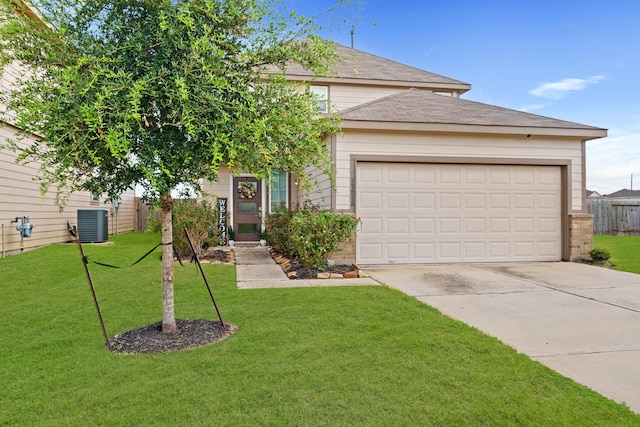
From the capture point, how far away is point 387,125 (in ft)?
28.6

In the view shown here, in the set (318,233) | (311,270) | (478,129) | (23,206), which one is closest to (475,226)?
(478,129)

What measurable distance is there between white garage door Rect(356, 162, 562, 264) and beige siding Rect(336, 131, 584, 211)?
27cm

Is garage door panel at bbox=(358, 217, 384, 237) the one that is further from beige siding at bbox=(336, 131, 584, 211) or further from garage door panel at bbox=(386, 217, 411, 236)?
beige siding at bbox=(336, 131, 584, 211)

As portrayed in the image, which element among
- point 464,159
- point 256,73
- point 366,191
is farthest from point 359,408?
point 464,159

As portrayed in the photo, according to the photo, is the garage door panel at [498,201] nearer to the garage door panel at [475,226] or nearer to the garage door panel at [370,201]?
the garage door panel at [475,226]

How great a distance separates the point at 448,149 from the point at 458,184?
81 cm

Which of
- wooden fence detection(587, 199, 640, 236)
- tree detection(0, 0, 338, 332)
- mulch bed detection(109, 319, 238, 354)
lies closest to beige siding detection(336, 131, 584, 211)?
tree detection(0, 0, 338, 332)

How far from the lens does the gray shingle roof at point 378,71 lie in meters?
13.5

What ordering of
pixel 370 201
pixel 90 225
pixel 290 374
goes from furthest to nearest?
pixel 90 225 < pixel 370 201 < pixel 290 374

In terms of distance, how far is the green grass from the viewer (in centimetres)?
277

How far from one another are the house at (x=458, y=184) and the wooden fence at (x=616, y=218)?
32.2 ft

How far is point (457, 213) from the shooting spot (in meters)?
9.32

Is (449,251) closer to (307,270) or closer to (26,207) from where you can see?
(307,270)

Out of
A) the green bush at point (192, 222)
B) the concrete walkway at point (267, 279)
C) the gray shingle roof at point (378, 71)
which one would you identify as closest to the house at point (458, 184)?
the concrete walkway at point (267, 279)
